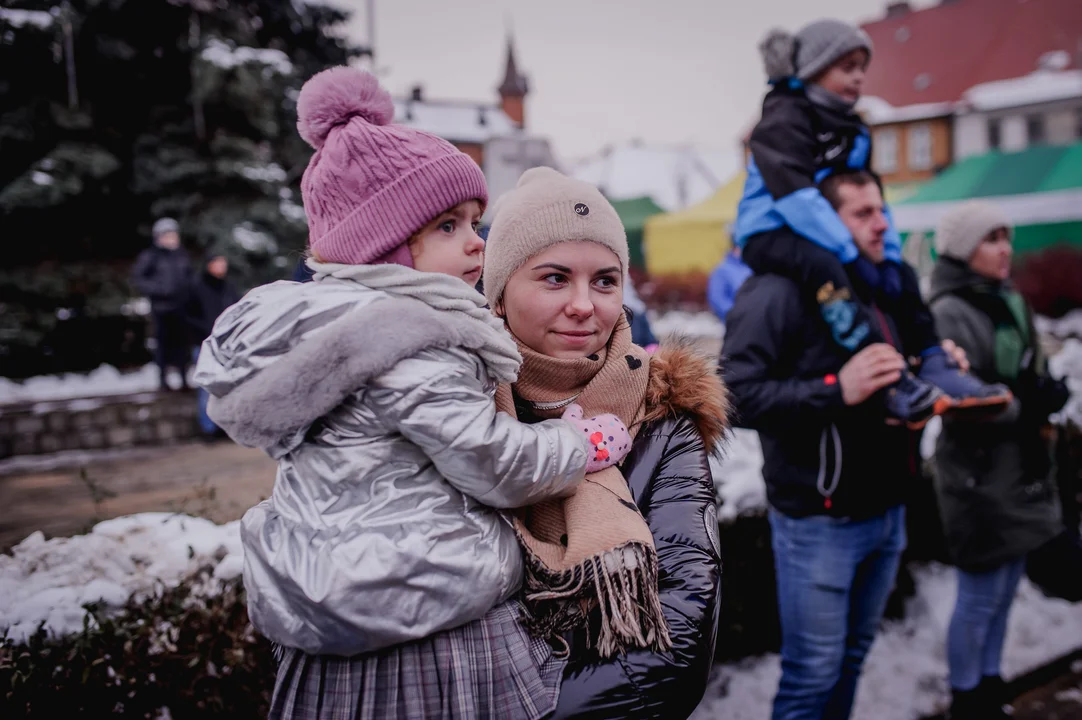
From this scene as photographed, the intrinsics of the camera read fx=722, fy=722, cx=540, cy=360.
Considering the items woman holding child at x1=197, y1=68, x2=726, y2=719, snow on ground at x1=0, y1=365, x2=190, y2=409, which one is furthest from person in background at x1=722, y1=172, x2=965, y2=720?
snow on ground at x1=0, y1=365, x2=190, y2=409

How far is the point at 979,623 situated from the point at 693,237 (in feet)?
72.6

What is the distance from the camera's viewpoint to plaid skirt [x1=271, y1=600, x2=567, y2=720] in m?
1.29

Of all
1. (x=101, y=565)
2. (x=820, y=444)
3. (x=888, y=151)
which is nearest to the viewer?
(x=101, y=565)

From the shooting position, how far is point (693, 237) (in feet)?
80.0

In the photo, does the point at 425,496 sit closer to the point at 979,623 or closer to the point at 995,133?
the point at 979,623

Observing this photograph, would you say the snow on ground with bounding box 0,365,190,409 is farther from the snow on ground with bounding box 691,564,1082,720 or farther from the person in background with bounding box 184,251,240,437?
the snow on ground with bounding box 691,564,1082,720

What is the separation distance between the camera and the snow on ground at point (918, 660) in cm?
336

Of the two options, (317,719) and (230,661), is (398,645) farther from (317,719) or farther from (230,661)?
(230,661)

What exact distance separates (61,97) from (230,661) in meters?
11.0

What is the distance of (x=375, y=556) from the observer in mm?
1237

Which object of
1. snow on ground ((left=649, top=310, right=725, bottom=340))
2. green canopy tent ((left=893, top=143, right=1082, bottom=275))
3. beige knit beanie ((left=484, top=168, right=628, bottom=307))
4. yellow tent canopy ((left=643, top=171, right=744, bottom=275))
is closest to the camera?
beige knit beanie ((left=484, top=168, right=628, bottom=307))

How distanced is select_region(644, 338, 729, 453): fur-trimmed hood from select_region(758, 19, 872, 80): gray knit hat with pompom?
169 cm

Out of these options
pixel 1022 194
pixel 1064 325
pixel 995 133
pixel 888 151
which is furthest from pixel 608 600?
pixel 888 151

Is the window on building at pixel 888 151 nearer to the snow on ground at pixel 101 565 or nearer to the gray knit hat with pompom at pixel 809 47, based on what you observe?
the gray knit hat with pompom at pixel 809 47
